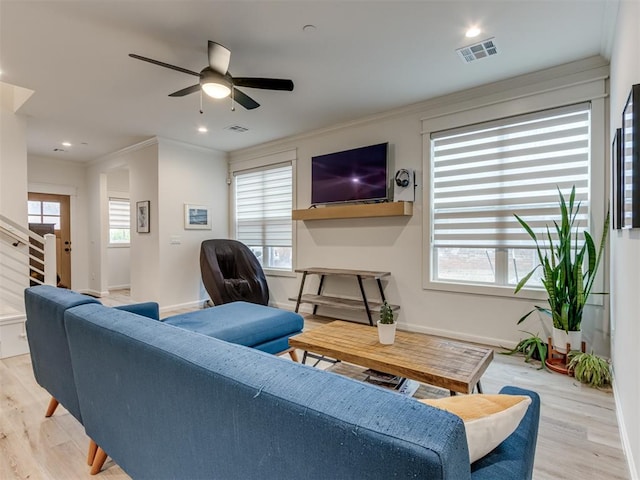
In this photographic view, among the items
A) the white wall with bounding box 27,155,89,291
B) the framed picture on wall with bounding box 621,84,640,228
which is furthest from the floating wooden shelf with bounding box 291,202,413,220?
the white wall with bounding box 27,155,89,291

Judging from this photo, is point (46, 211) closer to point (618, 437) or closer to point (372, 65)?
point (372, 65)

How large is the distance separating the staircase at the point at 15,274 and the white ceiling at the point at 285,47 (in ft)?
4.81

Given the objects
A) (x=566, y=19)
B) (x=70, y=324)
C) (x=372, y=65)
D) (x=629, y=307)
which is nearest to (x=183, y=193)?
(x=372, y=65)

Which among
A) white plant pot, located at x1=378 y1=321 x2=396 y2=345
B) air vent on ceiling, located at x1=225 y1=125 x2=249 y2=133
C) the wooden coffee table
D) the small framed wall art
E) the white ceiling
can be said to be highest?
the white ceiling

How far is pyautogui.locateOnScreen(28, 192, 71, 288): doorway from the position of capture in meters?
6.16

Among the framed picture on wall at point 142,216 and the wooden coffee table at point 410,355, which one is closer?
the wooden coffee table at point 410,355

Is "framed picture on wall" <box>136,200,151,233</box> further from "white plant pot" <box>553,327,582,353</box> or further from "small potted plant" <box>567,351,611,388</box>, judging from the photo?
"small potted plant" <box>567,351,611,388</box>

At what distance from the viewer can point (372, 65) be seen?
297 centimetres

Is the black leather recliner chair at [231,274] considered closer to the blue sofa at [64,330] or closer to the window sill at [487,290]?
the blue sofa at [64,330]

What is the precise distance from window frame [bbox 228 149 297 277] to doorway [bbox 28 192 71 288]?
333 cm

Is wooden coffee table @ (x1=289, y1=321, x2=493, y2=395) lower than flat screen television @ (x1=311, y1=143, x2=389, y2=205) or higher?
lower

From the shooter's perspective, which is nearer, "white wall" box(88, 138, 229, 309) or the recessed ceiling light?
the recessed ceiling light

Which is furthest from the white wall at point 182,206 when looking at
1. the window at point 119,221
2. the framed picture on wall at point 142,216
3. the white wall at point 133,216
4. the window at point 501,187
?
the window at point 501,187

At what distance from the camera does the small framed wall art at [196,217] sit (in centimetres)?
531
